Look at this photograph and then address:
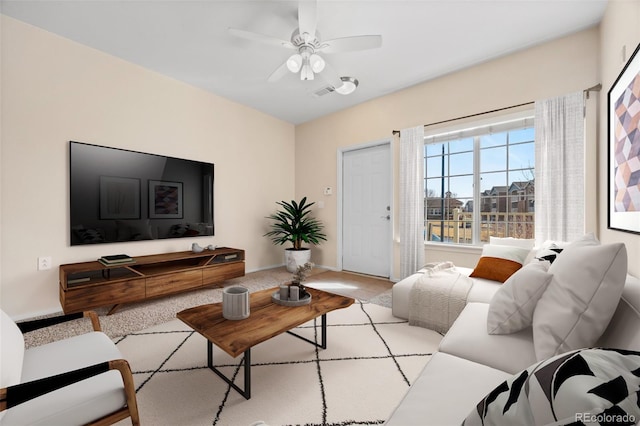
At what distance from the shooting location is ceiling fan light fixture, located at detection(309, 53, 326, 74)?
238 cm

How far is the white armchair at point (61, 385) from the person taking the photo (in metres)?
0.85

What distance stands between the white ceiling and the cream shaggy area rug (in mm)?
2790

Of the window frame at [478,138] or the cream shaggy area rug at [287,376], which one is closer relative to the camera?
the cream shaggy area rug at [287,376]

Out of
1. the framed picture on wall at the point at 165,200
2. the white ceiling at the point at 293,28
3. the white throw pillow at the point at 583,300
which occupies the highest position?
the white ceiling at the point at 293,28

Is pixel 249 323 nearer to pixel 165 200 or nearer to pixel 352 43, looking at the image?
pixel 352 43

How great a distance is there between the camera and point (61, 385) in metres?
0.86

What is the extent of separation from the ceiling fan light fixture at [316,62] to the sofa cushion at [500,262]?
2371 mm

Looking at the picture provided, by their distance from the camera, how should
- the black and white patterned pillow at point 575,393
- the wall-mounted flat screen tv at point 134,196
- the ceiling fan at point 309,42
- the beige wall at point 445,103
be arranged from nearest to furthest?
the black and white patterned pillow at point 575,393 < the ceiling fan at point 309,42 < the beige wall at point 445,103 < the wall-mounted flat screen tv at point 134,196

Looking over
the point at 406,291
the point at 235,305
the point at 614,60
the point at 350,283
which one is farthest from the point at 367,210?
the point at 235,305

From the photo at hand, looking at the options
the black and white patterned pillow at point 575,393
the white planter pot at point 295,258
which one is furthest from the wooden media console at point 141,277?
the black and white patterned pillow at point 575,393

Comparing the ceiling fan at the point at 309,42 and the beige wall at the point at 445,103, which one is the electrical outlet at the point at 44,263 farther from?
the beige wall at the point at 445,103

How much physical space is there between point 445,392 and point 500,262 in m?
1.94

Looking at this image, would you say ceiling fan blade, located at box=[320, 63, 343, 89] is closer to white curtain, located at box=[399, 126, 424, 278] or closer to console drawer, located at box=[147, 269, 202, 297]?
white curtain, located at box=[399, 126, 424, 278]

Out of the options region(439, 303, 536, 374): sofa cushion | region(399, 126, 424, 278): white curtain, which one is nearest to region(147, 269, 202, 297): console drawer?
region(399, 126, 424, 278): white curtain
